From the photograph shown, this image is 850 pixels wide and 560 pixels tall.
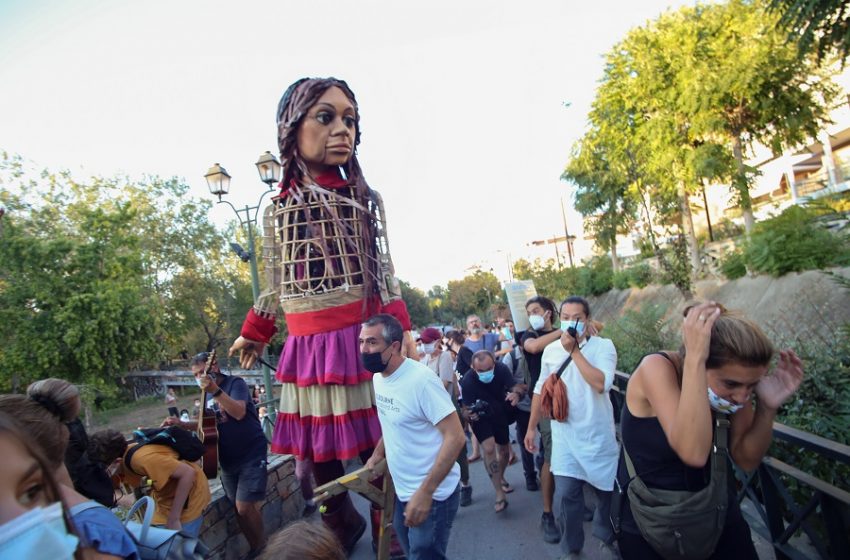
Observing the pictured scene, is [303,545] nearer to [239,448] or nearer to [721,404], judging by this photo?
[721,404]

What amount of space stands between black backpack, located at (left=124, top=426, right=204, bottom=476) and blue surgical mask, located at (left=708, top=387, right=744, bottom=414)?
117 inches

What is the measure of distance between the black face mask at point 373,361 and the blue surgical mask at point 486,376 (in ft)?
8.33

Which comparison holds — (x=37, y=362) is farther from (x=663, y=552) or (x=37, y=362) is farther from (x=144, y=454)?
(x=663, y=552)

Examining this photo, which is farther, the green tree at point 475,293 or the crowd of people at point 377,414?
the green tree at point 475,293

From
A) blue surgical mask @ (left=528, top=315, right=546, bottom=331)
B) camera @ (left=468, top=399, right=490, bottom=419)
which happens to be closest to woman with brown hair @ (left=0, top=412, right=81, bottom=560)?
blue surgical mask @ (left=528, top=315, right=546, bottom=331)

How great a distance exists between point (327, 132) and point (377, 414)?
1716 millimetres

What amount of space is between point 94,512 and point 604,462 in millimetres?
2676

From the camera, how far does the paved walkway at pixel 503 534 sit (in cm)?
351

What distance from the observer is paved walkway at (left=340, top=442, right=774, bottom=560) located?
3508 mm

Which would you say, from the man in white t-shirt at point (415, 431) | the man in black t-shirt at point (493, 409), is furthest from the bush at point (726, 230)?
the man in white t-shirt at point (415, 431)

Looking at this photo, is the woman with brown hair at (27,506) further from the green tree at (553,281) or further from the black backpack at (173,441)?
the green tree at (553,281)

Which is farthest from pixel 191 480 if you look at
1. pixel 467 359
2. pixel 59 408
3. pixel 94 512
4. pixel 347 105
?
pixel 467 359

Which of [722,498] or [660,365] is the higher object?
[660,365]

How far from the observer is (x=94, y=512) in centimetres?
133
